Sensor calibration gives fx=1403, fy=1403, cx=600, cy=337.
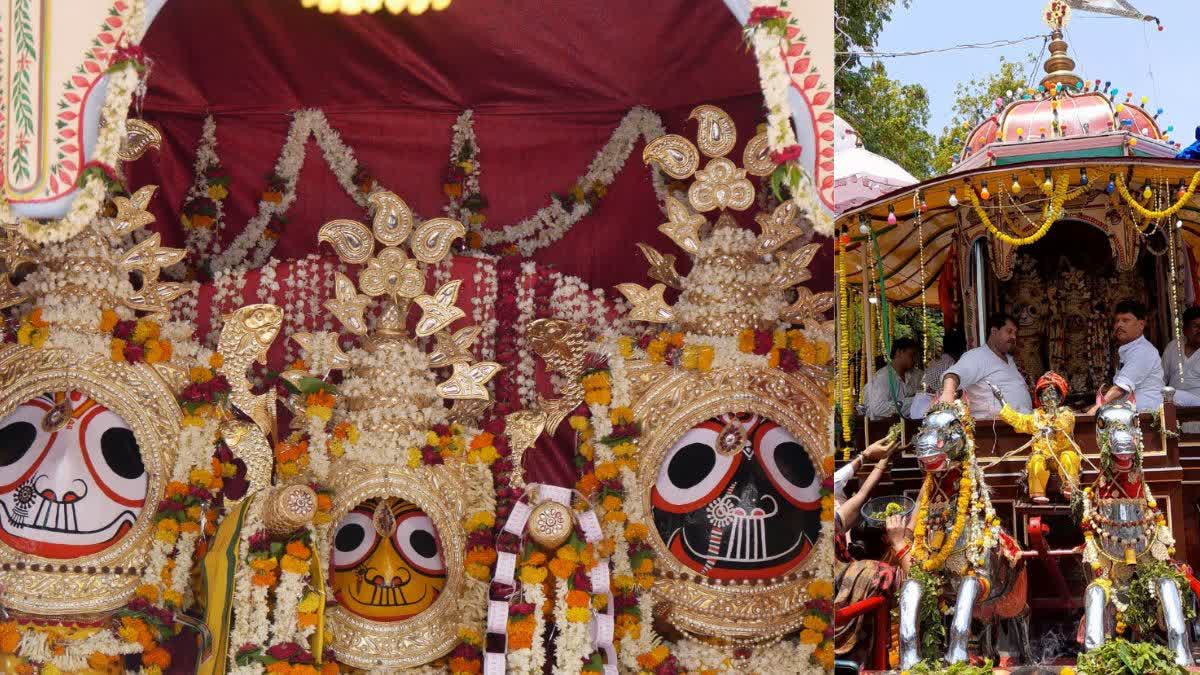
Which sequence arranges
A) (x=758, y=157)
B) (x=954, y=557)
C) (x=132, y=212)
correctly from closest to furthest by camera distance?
(x=954, y=557) → (x=758, y=157) → (x=132, y=212)

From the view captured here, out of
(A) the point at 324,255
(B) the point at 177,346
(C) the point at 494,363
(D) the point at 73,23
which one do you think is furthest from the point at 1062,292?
(D) the point at 73,23

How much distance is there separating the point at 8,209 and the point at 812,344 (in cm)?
448

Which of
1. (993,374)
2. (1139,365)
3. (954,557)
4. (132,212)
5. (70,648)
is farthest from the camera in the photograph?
(993,374)

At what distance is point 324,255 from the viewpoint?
8008mm

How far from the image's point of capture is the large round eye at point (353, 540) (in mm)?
7762

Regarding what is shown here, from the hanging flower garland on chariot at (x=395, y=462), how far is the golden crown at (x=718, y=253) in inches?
44.0

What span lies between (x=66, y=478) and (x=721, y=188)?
391 cm

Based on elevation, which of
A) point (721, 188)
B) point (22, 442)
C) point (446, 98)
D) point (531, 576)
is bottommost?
point (531, 576)

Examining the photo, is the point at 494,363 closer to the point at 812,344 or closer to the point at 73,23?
the point at 812,344

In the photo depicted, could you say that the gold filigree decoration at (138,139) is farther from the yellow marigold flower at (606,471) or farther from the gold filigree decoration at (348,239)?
the yellow marigold flower at (606,471)

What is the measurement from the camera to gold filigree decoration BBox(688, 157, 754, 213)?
771 centimetres

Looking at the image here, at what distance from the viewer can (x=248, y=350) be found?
7.82 meters

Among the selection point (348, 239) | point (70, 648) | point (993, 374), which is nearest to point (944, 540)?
point (993, 374)

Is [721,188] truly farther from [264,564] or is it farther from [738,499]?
[264,564]
